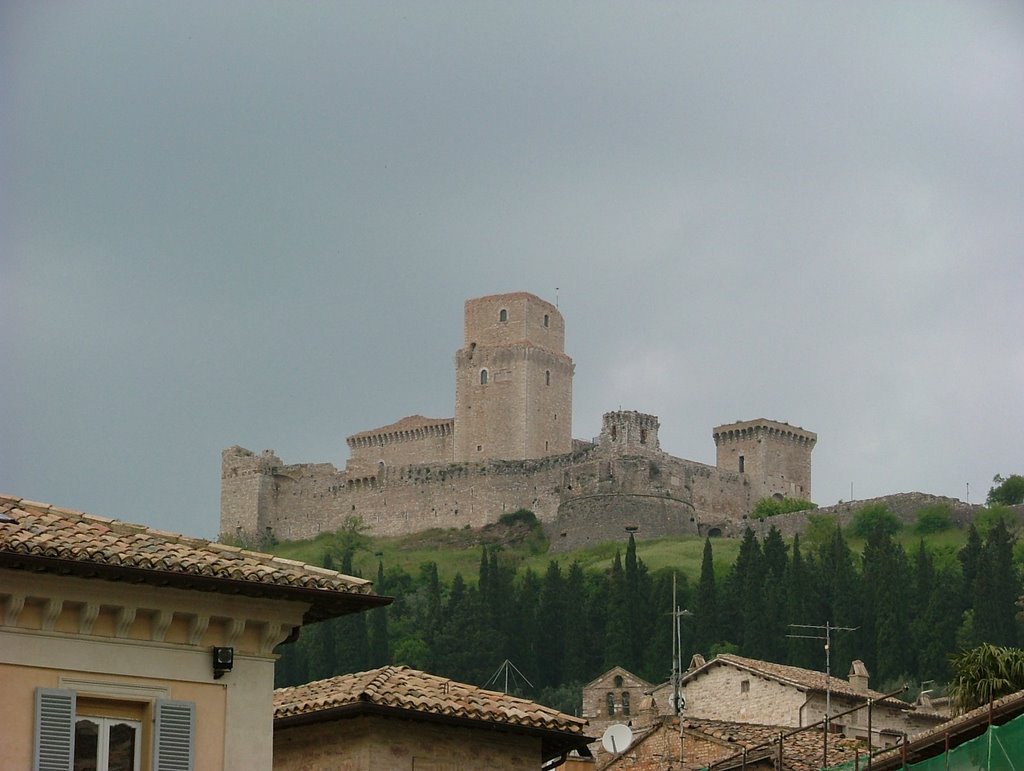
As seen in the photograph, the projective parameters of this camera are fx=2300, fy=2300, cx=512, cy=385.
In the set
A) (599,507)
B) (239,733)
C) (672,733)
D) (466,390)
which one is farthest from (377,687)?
(466,390)

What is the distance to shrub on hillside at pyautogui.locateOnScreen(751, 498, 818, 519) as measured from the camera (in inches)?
5251

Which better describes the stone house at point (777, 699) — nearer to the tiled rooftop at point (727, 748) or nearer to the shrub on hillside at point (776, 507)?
the tiled rooftop at point (727, 748)

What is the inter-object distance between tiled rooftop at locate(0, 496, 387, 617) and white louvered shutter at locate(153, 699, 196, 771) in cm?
92

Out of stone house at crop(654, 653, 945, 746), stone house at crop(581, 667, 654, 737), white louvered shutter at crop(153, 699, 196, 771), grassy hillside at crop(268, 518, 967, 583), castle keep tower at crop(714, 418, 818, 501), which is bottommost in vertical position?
white louvered shutter at crop(153, 699, 196, 771)

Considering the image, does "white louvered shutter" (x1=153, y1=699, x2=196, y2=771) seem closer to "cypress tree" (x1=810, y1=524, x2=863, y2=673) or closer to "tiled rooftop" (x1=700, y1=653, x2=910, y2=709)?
"tiled rooftop" (x1=700, y1=653, x2=910, y2=709)

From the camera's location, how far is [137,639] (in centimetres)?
1716

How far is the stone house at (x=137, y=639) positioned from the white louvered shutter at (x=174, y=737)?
0.03 ft

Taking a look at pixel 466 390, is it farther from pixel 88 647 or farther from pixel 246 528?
pixel 88 647

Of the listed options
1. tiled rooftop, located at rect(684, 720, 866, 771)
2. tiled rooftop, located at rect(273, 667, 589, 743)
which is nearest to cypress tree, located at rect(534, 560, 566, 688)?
tiled rooftop, located at rect(684, 720, 866, 771)

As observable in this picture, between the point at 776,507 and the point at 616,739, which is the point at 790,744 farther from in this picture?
the point at 776,507

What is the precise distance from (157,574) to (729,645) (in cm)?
7758

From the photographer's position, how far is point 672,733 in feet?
125

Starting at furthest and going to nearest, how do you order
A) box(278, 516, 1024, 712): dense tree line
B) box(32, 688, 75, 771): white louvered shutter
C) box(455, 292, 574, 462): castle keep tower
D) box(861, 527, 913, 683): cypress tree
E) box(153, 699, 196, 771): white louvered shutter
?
box(455, 292, 574, 462): castle keep tower < box(278, 516, 1024, 712): dense tree line < box(861, 527, 913, 683): cypress tree < box(153, 699, 196, 771): white louvered shutter < box(32, 688, 75, 771): white louvered shutter

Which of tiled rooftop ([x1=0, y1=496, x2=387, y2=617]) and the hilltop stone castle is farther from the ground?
the hilltop stone castle
